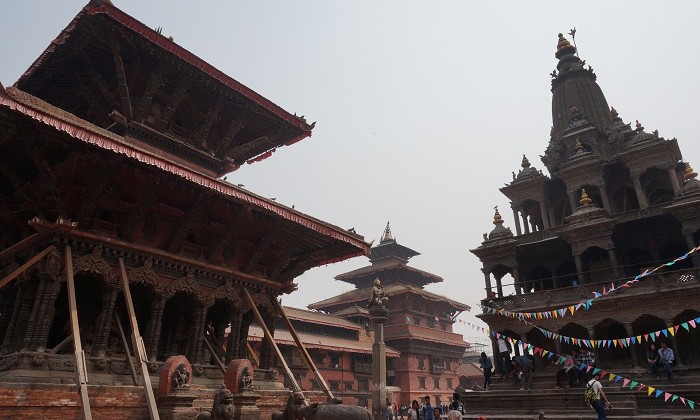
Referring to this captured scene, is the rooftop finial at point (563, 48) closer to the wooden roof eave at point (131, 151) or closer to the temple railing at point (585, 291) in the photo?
the temple railing at point (585, 291)

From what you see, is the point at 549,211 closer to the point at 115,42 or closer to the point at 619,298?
the point at 619,298

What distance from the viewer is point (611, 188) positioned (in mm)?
29375

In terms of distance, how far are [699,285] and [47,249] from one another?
2354 cm

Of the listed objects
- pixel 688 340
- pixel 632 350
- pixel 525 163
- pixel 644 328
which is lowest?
pixel 632 350

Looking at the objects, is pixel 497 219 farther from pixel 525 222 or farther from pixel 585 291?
pixel 585 291

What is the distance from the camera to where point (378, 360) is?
1335cm

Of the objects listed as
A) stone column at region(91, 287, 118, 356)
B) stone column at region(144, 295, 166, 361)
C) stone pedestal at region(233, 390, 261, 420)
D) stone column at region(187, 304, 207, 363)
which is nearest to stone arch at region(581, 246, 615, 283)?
stone column at region(187, 304, 207, 363)

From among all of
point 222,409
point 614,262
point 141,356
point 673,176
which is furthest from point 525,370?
point 141,356

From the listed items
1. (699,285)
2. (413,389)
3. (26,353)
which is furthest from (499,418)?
(413,389)

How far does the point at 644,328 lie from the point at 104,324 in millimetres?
23380

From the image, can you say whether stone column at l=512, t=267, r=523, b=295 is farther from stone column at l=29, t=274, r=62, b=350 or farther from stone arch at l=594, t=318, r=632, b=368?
stone column at l=29, t=274, r=62, b=350

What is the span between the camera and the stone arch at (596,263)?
25.8m

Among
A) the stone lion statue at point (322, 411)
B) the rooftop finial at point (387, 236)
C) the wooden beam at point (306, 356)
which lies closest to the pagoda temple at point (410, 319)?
the rooftop finial at point (387, 236)

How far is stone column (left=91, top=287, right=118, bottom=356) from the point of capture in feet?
35.2
